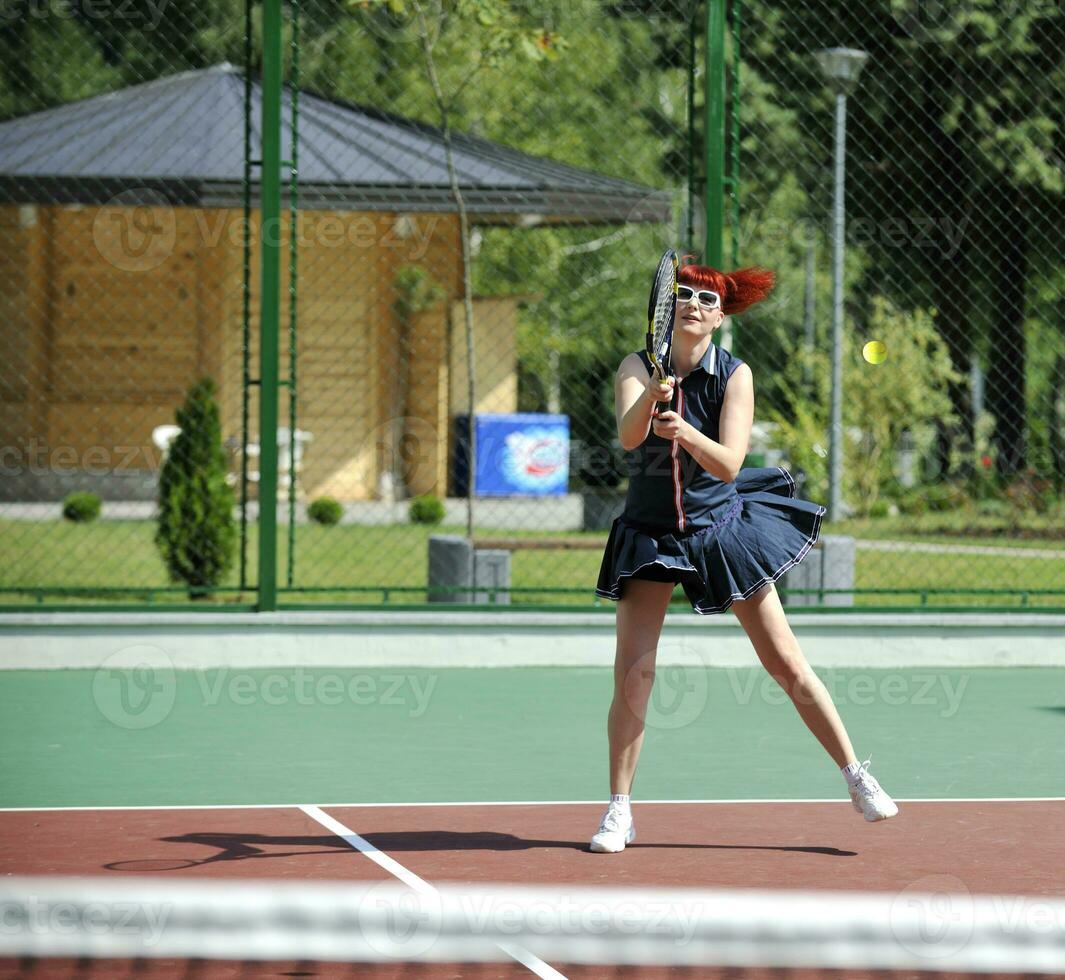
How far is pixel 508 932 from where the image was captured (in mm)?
4582

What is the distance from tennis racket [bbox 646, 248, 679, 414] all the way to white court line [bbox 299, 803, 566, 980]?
1614mm

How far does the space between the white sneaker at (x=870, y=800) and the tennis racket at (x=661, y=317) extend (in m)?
1.42

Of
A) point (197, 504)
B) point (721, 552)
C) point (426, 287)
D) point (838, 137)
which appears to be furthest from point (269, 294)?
point (426, 287)

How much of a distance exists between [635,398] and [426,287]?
16.4 meters

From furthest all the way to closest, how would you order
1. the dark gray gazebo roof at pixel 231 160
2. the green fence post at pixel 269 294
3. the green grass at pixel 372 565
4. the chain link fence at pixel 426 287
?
1. the dark gray gazebo roof at pixel 231 160
2. the chain link fence at pixel 426 287
3. the green grass at pixel 372 565
4. the green fence post at pixel 269 294

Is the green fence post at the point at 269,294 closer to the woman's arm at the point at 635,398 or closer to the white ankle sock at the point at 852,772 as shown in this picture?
the woman's arm at the point at 635,398

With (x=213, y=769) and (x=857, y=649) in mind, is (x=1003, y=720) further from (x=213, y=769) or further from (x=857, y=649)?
(x=213, y=769)

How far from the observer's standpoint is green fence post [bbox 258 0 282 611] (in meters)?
9.83

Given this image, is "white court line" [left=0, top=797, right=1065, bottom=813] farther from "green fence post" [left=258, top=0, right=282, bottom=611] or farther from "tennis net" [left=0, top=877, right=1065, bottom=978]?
"green fence post" [left=258, top=0, right=282, bottom=611]

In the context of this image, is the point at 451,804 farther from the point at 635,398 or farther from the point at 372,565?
the point at 372,565

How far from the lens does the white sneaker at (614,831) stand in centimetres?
557

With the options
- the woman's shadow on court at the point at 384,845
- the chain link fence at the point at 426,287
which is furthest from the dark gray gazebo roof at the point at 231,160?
the woman's shadow on court at the point at 384,845

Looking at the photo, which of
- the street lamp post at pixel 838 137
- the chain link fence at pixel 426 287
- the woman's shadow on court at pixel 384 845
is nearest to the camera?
the woman's shadow on court at pixel 384 845

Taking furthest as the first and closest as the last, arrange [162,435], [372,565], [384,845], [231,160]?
[162,435] → [231,160] → [372,565] → [384,845]
